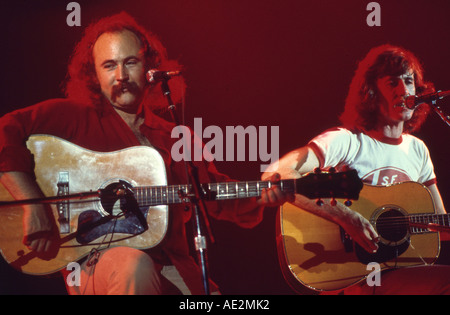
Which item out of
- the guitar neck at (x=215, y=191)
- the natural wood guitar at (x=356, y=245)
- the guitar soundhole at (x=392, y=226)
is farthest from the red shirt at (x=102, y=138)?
the guitar soundhole at (x=392, y=226)

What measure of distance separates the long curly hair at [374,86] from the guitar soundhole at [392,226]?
0.76 metres

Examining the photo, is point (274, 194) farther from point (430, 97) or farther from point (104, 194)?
A: point (430, 97)

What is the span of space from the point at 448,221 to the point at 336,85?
139cm

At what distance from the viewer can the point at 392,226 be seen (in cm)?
301

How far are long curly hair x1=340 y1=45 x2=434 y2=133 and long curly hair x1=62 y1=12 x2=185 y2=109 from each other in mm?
1578

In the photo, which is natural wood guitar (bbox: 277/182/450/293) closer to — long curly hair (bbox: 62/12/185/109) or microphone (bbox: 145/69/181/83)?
microphone (bbox: 145/69/181/83)

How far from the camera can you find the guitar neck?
2676 millimetres

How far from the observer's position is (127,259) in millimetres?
2502

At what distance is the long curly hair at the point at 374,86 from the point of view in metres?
3.47

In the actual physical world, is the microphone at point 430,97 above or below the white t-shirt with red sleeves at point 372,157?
above

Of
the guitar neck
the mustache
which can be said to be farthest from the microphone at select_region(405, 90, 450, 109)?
the mustache

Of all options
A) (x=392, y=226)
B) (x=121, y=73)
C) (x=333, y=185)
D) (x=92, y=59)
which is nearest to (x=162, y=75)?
(x=121, y=73)

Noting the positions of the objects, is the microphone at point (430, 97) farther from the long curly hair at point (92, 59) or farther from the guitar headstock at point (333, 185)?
the long curly hair at point (92, 59)
